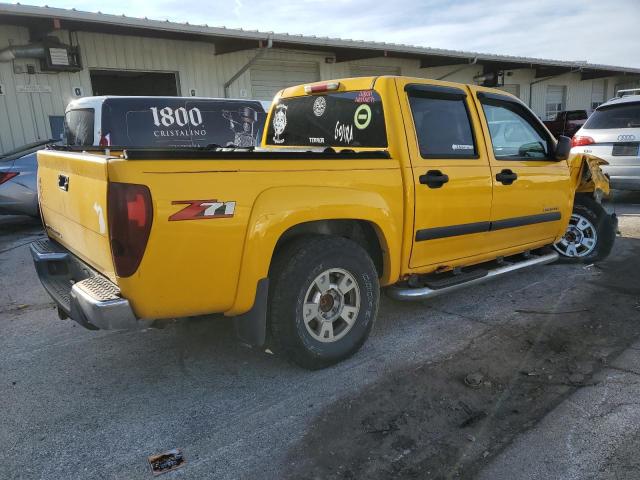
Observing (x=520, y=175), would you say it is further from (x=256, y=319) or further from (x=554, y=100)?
(x=554, y=100)

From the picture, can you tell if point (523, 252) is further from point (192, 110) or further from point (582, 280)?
point (192, 110)

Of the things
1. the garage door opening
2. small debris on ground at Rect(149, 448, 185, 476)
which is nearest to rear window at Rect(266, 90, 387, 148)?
small debris on ground at Rect(149, 448, 185, 476)

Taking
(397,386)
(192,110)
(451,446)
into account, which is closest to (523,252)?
(397,386)

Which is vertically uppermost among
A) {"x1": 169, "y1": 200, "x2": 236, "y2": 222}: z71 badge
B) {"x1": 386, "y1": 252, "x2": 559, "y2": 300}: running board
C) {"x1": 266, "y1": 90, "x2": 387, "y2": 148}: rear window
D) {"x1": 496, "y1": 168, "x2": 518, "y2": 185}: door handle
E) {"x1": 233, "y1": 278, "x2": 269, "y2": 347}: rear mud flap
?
{"x1": 266, "y1": 90, "x2": 387, "y2": 148}: rear window

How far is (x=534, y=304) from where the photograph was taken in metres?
4.52

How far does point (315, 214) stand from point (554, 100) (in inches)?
1062

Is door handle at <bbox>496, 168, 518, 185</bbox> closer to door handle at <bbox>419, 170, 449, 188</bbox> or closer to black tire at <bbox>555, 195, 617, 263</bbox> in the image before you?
door handle at <bbox>419, 170, 449, 188</bbox>

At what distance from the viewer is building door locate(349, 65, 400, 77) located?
16875 mm

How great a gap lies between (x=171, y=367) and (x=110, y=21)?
9388mm

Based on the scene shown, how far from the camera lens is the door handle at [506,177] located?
418 cm

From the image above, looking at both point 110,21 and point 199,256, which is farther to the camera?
point 110,21

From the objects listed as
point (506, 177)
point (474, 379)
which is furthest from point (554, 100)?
point (474, 379)

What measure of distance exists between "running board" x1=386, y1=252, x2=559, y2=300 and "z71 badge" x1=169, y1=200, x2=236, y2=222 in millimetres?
1610

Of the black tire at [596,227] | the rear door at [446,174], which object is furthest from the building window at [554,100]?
the rear door at [446,174]
